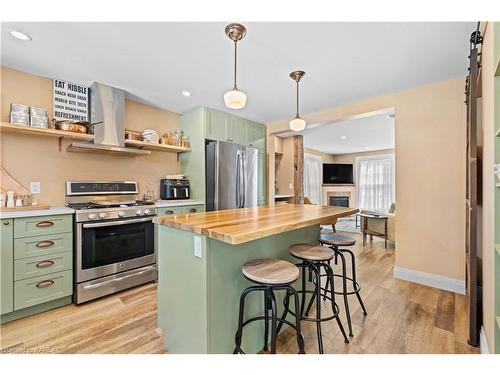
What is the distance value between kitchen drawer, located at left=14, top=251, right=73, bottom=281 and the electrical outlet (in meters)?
0.82

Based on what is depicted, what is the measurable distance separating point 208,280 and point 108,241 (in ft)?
5.82

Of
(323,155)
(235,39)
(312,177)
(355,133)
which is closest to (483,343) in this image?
(235,39)

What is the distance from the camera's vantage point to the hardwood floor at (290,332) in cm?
163

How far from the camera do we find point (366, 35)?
1.82m

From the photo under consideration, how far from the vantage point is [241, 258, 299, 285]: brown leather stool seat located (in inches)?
48.7

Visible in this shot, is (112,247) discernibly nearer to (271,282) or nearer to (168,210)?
(168,210)

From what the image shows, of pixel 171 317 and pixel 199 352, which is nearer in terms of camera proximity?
pixel 199 352

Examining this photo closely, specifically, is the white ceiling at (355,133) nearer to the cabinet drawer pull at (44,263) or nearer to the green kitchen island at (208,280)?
the green kitchen island at (208,280)

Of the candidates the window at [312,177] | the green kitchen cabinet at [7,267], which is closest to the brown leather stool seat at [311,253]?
the green kitchen cabinet at [7,267]

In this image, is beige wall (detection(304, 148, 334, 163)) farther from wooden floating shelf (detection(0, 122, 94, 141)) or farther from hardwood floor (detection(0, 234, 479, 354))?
wooden floating shelf (detection(0, 122, 94, 141))

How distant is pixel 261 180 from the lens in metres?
4.38
